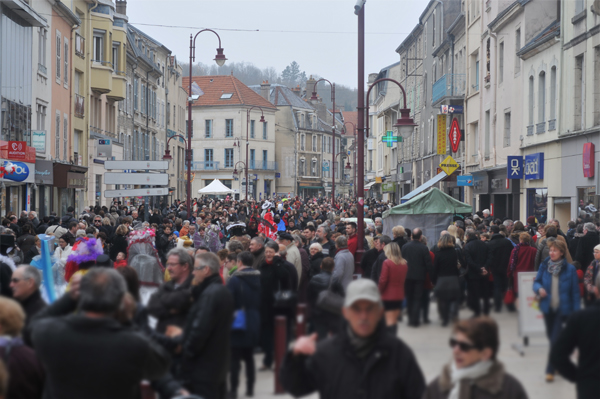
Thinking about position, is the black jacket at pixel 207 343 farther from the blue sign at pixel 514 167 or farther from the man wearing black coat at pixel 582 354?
the blue sign at pixel 514 167

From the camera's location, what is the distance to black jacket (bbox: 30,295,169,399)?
457 cm

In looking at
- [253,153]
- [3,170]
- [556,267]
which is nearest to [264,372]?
[556,267]

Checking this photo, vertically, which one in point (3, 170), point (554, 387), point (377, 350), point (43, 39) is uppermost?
point (43, 39)

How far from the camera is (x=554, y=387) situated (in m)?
5.20

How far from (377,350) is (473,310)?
1.18 meters

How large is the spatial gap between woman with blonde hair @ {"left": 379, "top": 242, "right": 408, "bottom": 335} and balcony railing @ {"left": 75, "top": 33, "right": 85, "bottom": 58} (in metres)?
32.1

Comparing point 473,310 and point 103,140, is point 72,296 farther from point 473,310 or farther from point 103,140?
point 103,140

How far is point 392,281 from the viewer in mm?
6395

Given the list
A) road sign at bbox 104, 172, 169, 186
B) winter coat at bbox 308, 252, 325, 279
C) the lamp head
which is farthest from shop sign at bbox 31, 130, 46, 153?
winter coat at bbox 308, 252, 325, 279

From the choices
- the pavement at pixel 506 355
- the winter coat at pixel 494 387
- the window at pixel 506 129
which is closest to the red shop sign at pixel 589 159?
the window at pixel 506 129

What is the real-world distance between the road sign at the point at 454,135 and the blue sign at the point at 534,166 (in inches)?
401

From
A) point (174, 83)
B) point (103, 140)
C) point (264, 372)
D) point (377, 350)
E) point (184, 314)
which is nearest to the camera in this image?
point (377, 350)

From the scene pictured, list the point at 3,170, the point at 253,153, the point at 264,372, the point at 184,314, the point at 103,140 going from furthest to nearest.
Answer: the point at 253,153, the point at 103,140, the point at 3,170, the point at 184,314, the point at 264,372

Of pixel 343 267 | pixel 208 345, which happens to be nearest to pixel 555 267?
pixel 208 345
